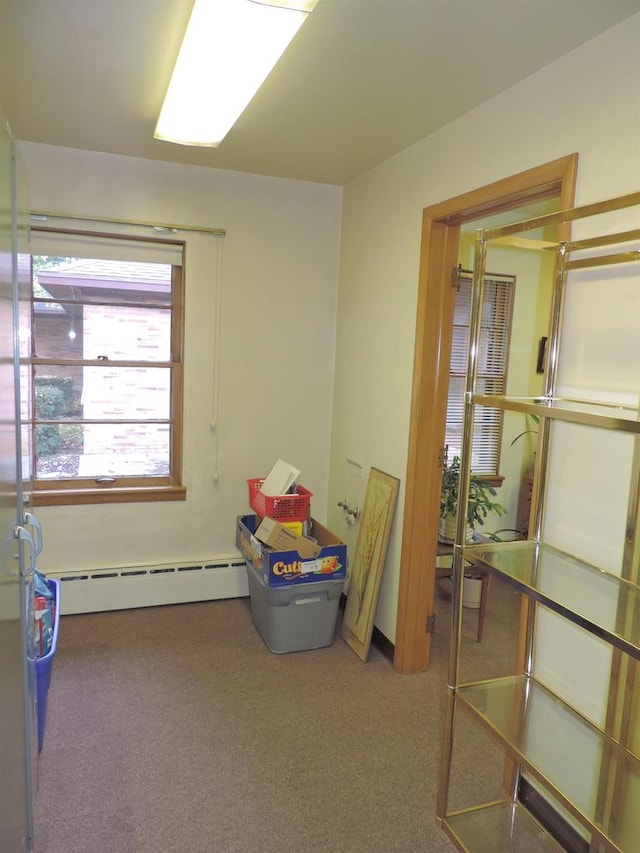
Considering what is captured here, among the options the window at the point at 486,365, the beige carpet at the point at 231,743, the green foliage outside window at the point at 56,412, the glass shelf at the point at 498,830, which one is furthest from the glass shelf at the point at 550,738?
the green foliage outside window at the point at 56,412

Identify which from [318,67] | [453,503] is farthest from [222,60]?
[453,503]

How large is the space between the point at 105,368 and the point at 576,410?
256 cm

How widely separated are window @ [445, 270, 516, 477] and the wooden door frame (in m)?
1.42

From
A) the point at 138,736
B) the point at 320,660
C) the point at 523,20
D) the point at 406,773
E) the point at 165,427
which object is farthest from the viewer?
the point at 165,427

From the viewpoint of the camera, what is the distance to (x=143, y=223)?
10.7 feet

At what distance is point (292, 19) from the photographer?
1.59 metres

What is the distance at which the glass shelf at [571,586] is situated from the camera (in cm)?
142

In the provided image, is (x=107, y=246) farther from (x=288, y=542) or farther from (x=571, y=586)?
(x=571, y=586)

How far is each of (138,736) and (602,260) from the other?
2408 millimetres

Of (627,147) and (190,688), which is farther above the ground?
(627,147)

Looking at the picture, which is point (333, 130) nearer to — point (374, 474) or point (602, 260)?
point (602, 260)

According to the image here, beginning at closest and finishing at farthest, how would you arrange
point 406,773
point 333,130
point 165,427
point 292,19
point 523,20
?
1. point 292,19
2. point 523,20
3. point 406,773
4. point 333,130
5. point 165,427

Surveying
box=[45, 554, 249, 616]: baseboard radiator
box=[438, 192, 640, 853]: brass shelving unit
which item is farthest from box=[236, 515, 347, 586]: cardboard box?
box=[438, 192, 640, 853]: brass shelving unit

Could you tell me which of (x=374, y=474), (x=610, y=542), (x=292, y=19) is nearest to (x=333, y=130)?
(x=292, y=19)
